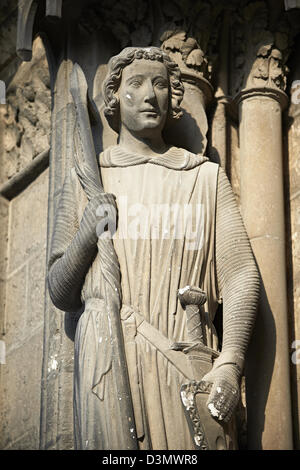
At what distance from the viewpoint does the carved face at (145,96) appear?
7.23 meters

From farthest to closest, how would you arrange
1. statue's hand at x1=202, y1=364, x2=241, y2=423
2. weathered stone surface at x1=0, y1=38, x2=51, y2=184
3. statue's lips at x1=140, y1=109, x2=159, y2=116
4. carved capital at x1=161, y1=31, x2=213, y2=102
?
weathered stone surface at x1=0, y1=38, x2=51, y2=184 → carved capital at x1=161, y1=31, x2=213, y2=102 → statue's lips at x1=140, y1=109, x2=159, y2=116 → statue's hand at x1=202, y1=364, x2=241, y2=423

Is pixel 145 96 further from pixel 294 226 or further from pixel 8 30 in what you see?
pixel 8 30

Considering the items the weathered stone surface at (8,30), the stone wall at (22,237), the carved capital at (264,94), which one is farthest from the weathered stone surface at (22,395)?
the weathered stone surface at (8,30)

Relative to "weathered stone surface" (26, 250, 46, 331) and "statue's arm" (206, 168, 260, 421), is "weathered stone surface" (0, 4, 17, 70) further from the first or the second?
"statue's arm" (206, 168, 260, 421)

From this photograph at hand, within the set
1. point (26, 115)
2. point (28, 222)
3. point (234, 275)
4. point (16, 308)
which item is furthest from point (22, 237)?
point (234, 275)

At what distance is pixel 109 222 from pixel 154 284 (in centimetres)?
35

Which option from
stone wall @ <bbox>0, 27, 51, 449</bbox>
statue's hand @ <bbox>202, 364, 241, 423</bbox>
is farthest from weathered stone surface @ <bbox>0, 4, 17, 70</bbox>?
statue's hand @ <bbox>202, 364, 241, 423</bbox>

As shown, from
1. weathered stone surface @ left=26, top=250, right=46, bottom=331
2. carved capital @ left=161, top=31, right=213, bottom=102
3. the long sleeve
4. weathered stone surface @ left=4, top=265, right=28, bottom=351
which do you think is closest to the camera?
the long sleeve

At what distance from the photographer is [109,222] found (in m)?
7.00

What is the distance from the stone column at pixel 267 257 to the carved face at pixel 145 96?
1.83ft

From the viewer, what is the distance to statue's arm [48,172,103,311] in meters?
6.94

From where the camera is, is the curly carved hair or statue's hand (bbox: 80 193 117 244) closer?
statue's hand (bbox: 80 193 117 244)
